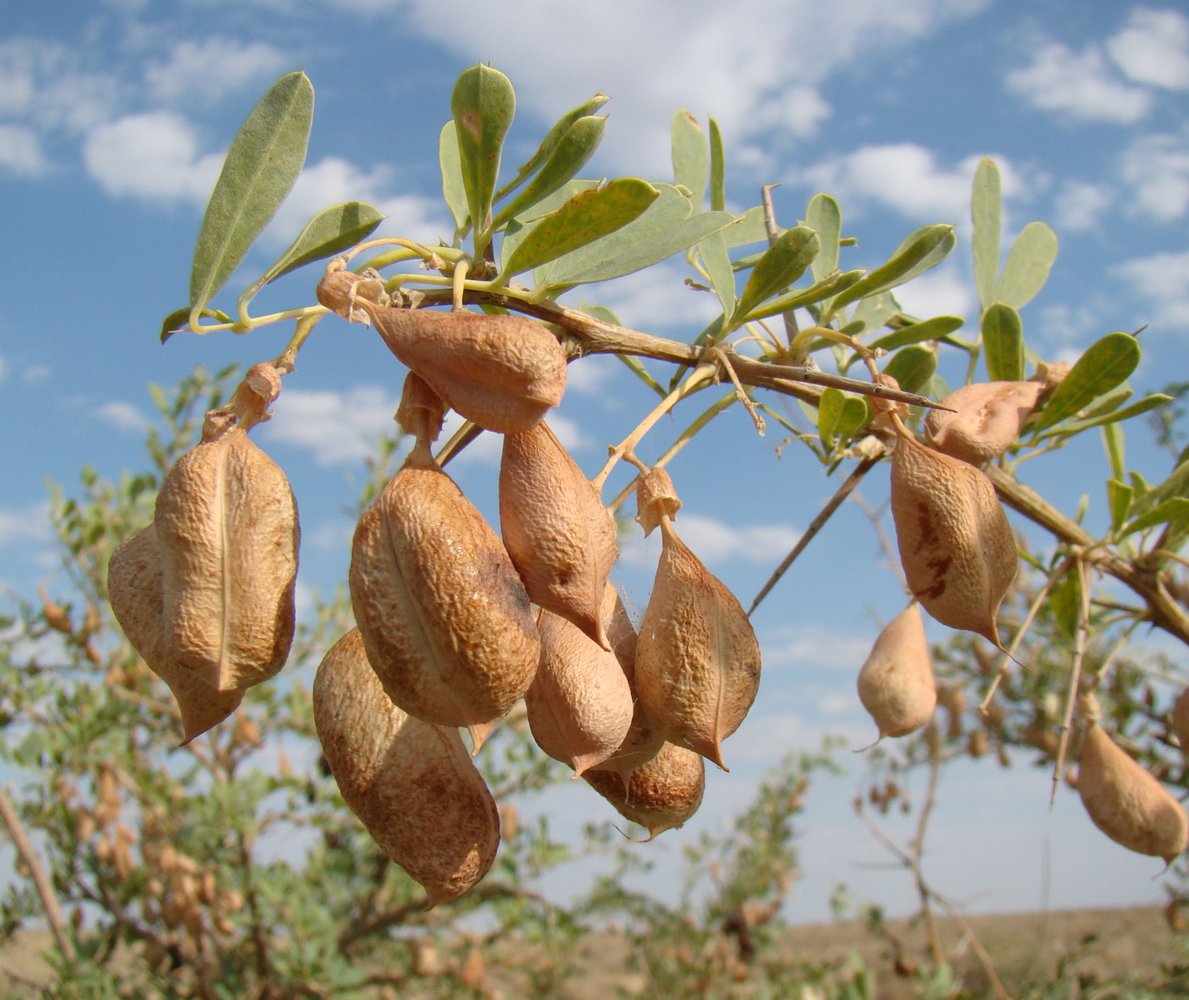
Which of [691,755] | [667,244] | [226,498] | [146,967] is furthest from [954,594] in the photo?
[146,967]

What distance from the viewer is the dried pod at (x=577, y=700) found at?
80cm

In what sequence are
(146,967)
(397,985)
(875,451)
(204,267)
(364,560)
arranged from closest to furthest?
1. (364,560)
2. (204,267)
3. (875,451)
4. (146,967)
5. (397,985)

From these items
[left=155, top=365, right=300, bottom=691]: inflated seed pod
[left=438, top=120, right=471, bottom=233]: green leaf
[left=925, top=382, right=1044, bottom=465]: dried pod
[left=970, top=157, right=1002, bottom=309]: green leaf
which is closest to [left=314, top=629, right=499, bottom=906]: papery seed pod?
[left=155, top=365, right=300, bottom=691]: inflated seed pod

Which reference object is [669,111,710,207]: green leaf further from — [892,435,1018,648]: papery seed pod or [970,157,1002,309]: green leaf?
[892,435,1018,648]: papery seed pod

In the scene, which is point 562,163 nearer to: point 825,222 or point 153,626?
point 153,626

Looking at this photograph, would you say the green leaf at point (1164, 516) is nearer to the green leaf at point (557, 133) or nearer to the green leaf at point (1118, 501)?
the green leaf at point (1118, 501)

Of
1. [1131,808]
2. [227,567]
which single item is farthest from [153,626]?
[1131,808]

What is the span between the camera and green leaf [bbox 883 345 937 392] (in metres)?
1.20

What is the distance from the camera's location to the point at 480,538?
74cm

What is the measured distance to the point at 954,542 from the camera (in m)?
0.95

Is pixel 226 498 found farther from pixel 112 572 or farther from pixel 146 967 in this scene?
pixel 146 967

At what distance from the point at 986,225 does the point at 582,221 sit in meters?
0.92

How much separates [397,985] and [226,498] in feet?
11.8

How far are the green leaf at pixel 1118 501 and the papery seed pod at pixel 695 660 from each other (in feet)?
2.38
